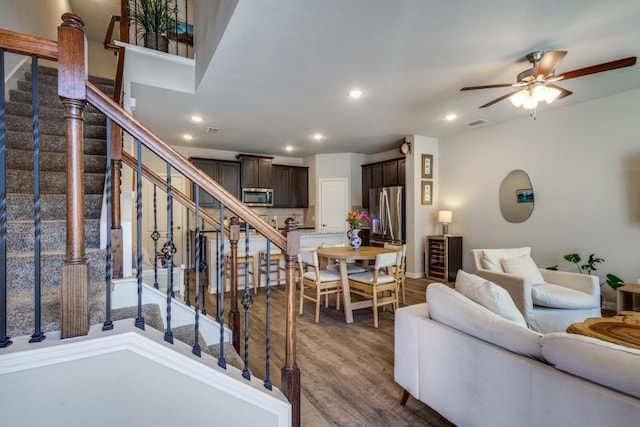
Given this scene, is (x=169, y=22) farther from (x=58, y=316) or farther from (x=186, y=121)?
(x=58, y=316)

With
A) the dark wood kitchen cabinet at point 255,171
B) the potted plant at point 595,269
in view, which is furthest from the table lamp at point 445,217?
the dark wood kitchen cabinet at point 255,171

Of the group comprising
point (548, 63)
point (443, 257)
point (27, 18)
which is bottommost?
point (443, 257)

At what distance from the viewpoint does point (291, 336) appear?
1.52 metres

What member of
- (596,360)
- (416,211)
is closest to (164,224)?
(416,211)

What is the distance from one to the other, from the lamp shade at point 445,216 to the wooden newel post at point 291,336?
4.61 m

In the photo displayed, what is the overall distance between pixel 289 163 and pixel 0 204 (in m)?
7.14

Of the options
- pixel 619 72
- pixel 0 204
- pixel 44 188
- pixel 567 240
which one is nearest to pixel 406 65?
pixel 619 72

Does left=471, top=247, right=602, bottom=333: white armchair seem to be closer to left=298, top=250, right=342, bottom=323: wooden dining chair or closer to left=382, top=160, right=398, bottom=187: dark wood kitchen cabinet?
left=298, top=250, right=342, bottom=323: wooden dining chair

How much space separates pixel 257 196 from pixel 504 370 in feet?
20.3

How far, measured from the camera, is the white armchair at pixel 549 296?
266 centimetres

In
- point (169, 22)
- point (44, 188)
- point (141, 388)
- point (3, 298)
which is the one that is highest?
point (169, 22)

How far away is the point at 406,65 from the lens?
112 inches

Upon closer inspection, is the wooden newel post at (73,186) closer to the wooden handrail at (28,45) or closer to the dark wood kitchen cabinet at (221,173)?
the wooden handrail at (28,45)

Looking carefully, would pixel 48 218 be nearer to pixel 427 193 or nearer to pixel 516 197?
pixel 427 193
